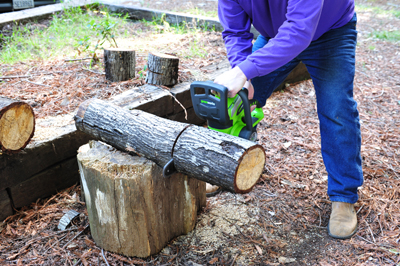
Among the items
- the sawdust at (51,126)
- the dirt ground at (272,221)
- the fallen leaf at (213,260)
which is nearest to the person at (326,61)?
the dirt ground at (272,221)

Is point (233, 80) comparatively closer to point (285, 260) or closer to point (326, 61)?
point (326, 61)

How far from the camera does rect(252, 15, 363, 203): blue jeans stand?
210 cm

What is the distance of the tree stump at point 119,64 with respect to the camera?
3277 mm

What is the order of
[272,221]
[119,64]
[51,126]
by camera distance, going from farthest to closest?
[119,64]
[51,126]
[272,221]

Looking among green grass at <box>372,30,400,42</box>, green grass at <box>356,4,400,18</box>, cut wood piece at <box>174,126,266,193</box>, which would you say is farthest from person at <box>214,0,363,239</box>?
green grass at <box>356,4,400,18</box>

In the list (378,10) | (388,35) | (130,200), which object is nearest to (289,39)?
(130,200)

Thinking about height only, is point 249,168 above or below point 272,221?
above

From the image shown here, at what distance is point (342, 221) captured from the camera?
2287 millimetres

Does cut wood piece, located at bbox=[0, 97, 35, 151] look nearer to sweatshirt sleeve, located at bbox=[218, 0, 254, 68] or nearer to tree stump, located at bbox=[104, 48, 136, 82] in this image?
tree stump, located at bbox=[104, 48, 136, 82]

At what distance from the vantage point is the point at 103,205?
6.54ft

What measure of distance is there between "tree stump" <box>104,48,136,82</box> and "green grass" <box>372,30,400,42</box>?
5.64m

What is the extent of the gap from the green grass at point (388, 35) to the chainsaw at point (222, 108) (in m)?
5.91

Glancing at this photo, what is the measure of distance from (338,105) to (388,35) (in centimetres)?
579

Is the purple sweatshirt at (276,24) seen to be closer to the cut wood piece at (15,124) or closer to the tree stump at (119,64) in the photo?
the tree stump at (119,64)
